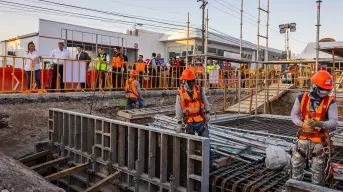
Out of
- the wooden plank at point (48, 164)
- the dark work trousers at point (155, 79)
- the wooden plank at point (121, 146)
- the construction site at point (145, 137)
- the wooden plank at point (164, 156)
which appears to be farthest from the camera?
the dark work trousers at point (155, 79)

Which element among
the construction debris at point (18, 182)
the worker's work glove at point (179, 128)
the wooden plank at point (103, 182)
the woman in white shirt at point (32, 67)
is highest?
the woman in white shirt at point (32, 67)

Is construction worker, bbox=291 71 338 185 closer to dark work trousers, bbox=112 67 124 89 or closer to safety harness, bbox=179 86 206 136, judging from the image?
safety harness, bbox=179 86 206 136

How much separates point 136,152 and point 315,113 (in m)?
3.50

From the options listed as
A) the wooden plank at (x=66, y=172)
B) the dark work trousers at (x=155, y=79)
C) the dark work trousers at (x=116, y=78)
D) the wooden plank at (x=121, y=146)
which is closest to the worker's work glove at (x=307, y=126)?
the wooden plank at (x=121, y=146)

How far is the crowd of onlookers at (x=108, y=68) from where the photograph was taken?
385 inches

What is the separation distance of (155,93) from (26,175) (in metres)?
8.48

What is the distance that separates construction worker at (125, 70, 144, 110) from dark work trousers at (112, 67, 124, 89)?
62.1 inches

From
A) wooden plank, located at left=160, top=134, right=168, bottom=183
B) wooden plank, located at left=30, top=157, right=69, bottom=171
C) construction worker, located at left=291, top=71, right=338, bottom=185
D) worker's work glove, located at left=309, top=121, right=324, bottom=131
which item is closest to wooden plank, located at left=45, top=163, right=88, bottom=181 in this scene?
wooden plank, located at left=30, top=157, right=69, bottom=171

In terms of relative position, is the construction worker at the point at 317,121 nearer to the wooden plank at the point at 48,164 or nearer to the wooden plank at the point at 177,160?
the wooden plank at the point at 177,160


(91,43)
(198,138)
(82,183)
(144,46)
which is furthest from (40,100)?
(144,46)

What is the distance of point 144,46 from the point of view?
25547 millimetres

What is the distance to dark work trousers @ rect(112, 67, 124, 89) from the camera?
1195cm

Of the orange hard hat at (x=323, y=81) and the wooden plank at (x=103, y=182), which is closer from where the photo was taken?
the orange hard hat at (x=323, y=81)

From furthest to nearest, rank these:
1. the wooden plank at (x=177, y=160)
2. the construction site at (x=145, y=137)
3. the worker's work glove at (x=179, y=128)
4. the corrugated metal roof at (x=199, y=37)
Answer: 1. the corrugated metal roof at (x=199, y=37)
2. the worker's work glove at (x=179, y=128)
3. the wooden plank at (x=177, y=160)
4. the construction site at (x=145, y=137)
